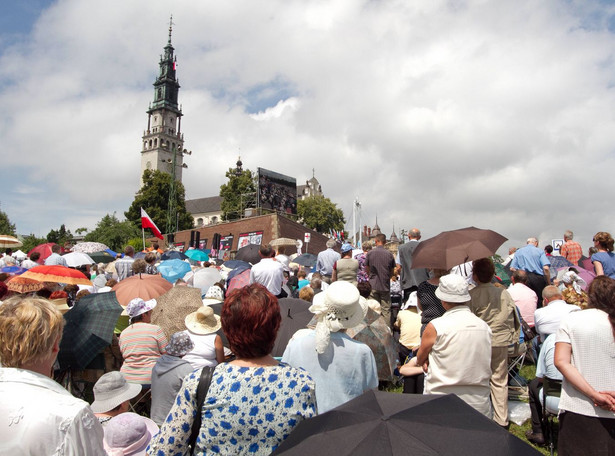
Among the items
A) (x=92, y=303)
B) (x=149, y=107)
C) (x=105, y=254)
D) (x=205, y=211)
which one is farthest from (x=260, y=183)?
(x=149, y=107)

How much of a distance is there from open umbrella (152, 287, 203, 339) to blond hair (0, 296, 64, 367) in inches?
165

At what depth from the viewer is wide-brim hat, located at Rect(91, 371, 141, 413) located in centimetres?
406

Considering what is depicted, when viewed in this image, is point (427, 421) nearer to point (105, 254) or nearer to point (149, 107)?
point (105, 254)

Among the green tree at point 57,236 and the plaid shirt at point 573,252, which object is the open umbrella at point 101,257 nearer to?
the plaid shirt at point 573,252

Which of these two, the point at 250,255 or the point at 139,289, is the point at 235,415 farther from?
the point at 250,255

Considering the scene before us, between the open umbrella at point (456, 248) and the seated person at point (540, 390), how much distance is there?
1160mm

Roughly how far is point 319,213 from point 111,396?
81.3 metres

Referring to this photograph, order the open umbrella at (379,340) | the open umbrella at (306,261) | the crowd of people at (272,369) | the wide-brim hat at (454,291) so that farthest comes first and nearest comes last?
1. the open umbrella at (306,261)
2. the open umbrella at (379,340)
3. the wide-brim hat at (454,291)
4. the crowd of people at (272,369)

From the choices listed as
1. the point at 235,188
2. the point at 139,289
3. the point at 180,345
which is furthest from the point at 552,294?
the point at 235,188

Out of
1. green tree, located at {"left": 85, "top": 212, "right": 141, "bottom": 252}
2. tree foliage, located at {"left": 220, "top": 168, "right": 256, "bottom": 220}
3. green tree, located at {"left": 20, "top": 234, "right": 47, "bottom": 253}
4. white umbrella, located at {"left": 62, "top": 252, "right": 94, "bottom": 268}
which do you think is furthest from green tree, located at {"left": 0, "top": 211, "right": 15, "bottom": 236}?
white umbrella, located at {"left": 62, "top": 252, "right": 94, "bottom": 268}

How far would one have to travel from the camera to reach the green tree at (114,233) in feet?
184

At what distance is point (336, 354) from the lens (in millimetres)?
3609

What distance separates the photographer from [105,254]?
1819cm

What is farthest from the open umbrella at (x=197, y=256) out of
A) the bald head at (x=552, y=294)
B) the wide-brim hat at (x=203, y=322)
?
the bald head at (x=552, y=294)
